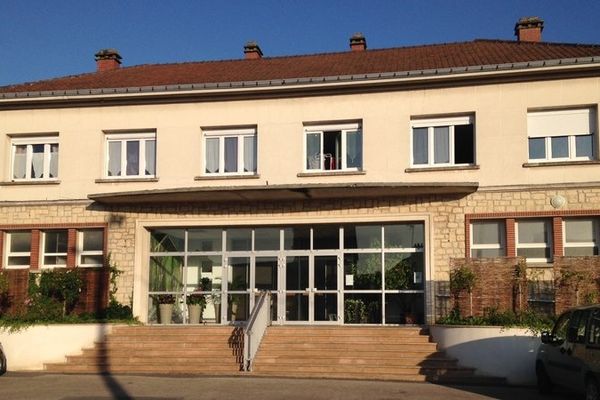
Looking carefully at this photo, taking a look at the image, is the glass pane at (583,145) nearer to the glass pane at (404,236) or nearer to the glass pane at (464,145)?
the glass pane at (464,145)

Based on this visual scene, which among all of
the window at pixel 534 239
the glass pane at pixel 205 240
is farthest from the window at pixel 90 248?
the window at pixel 534 239

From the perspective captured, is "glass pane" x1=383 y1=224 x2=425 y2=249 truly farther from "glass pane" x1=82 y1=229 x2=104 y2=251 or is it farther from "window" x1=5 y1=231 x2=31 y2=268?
"window" x1=5 y1=231 x2=31 y2=268

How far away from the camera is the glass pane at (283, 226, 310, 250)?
20625 millimetres

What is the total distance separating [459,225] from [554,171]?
103 inches

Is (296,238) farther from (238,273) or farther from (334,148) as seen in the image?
(334,148)

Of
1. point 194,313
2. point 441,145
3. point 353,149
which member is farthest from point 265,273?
point 441,145

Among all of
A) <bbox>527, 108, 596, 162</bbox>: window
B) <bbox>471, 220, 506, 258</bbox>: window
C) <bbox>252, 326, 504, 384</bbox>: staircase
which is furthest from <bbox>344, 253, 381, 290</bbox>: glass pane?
<bbox>527, 108, 596, 162</bbox>: window

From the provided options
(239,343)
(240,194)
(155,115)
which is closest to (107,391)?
(239,343)

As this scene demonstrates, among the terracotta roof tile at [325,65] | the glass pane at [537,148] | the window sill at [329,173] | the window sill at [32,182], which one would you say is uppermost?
the terracotta roof tile at [325,65]

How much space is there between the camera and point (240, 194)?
774 inches

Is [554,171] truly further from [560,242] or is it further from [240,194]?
[240,194]

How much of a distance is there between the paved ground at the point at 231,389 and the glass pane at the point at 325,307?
15.7 ft

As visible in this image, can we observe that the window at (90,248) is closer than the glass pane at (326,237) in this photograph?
No

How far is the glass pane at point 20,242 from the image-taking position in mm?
21500
